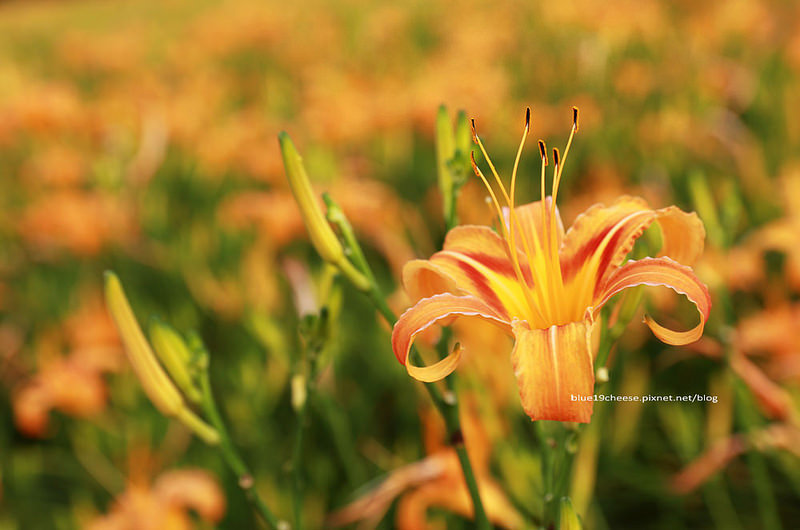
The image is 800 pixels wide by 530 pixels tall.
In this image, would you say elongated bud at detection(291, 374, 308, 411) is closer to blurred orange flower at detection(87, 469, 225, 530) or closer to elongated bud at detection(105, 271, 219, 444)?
elongated bud at detection(105, 271, 219, 444)

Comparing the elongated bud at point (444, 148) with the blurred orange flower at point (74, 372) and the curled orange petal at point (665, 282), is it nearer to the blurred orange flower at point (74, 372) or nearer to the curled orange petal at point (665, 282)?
the curled orange petal at point (665, 282)

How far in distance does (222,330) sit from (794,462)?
4.35 feet

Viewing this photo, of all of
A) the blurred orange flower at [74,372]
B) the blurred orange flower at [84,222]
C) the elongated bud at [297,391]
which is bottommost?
the blurred orange flower at [74,372]

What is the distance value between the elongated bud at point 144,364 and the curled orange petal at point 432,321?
30 cm

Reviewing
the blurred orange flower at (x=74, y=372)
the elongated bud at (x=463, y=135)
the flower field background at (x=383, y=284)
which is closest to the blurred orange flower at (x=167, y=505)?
the flower field background at (x=383, y=284)

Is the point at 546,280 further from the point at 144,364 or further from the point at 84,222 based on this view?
the point at 84,222

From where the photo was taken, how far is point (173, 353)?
2.31 ft

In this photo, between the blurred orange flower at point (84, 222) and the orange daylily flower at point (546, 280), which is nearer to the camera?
the orange daylily flower at point (546, 280)

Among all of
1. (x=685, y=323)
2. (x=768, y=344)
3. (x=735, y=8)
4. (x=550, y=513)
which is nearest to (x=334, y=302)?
(x=550, y=513)

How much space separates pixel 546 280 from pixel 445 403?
0.49ft

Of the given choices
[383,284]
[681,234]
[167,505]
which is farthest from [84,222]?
[681,234]

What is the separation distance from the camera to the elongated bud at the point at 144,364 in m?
0.66

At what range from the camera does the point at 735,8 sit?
7.86 ft

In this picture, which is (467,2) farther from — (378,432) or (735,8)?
(378,432)
